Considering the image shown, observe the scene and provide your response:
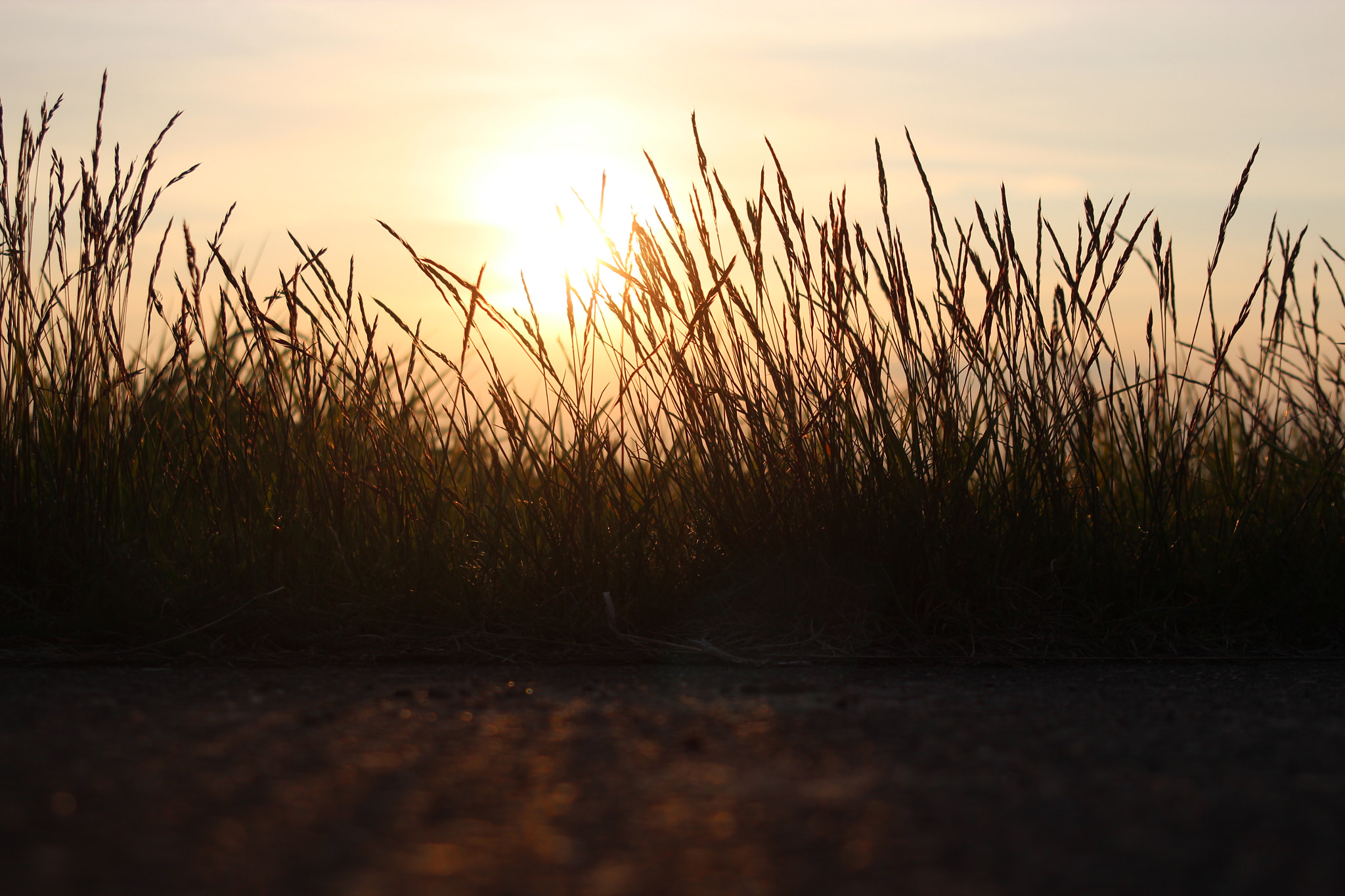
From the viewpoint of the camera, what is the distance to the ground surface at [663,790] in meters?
0.79

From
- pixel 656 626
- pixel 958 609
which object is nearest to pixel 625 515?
pixel 656 626

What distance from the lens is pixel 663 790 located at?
3.29 ft

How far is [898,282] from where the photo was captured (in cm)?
207

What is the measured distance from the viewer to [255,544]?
1995 millimetres

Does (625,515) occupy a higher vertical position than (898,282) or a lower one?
lower

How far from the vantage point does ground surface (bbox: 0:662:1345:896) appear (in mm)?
792

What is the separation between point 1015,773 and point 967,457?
104 cm

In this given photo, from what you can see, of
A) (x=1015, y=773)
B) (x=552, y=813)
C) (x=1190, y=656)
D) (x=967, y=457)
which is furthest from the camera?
(x=967, y=457)

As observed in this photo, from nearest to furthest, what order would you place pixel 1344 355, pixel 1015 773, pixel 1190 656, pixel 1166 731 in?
1. pixel 1015 773
2. pixel 1166 731
3. pixel 1190 656
4. pixel 1344 355

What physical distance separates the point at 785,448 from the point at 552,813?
1.22 m

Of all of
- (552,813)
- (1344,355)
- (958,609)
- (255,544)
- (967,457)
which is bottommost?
(552,813)

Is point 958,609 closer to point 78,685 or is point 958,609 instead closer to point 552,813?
point 552,813

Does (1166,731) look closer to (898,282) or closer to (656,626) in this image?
(656,626)

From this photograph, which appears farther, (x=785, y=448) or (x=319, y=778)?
(x=785, y=448)
